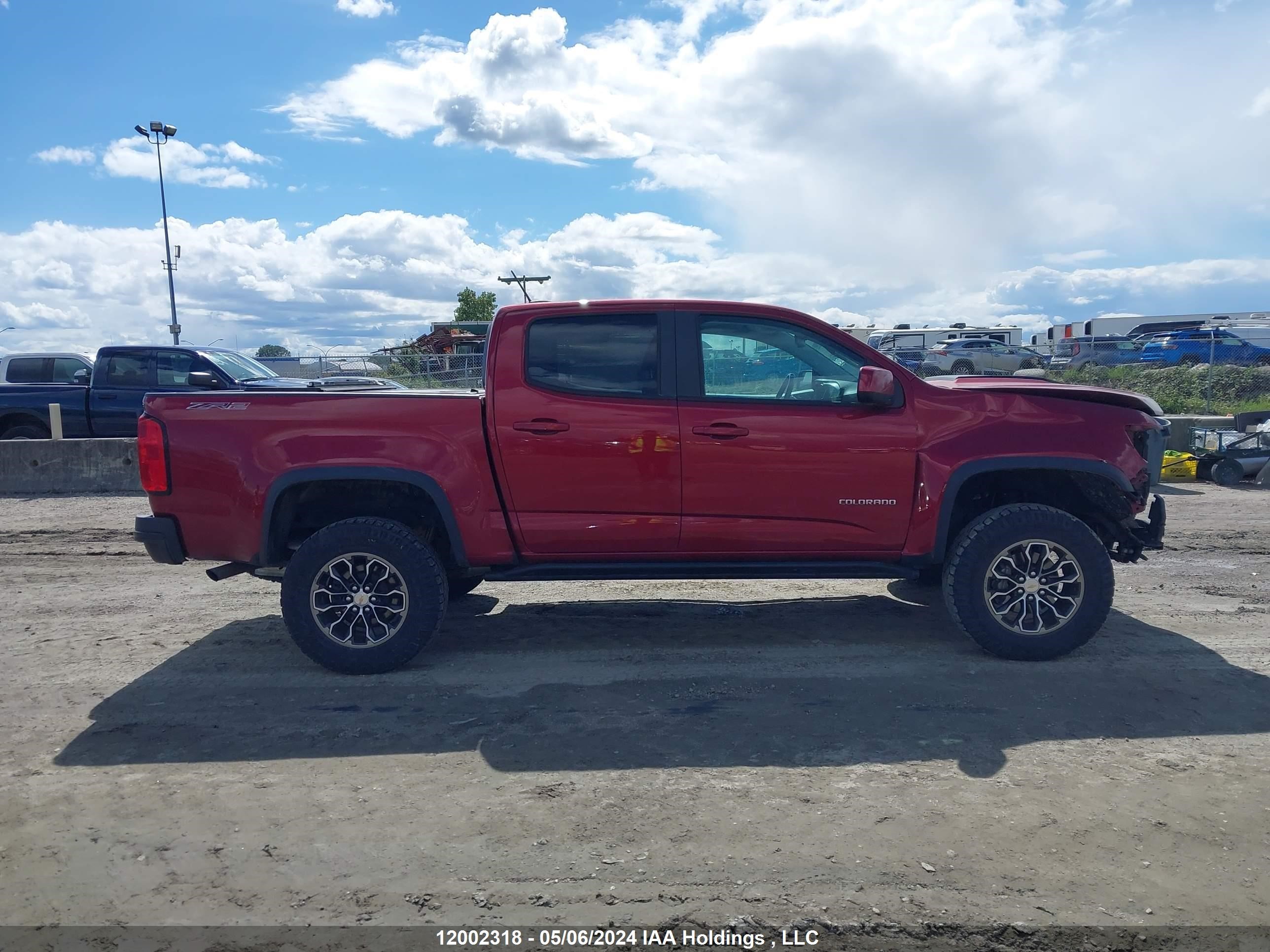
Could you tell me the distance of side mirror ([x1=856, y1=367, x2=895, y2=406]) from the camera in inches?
196

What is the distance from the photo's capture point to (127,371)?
13789 mm

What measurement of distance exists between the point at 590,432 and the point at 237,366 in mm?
10080

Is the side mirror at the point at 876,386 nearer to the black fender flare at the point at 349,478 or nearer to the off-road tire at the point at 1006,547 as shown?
the off-road tire at the point at 1006,547

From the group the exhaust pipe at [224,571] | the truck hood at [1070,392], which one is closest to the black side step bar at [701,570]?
the truck hood at [1070,392]

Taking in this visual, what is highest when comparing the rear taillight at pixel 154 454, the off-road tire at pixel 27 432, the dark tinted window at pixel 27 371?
the dark tinted window at pixel 27 371

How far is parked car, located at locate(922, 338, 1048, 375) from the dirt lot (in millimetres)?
22636

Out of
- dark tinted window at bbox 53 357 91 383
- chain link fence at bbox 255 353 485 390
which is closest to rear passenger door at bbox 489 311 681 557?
dark tinted window at bbox 53 357 91 383

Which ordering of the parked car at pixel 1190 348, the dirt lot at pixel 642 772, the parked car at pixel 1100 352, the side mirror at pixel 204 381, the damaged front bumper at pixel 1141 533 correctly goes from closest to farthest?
the dirt lot at pixel 642 772 → the damaged front bumper at pixel 1141 533 → the side mirror at pixel 204 381 → the parked car at pixel 1190 348 → the parked car at pixel 1100 352

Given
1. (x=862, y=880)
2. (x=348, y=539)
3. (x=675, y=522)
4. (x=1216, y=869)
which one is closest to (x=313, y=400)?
(x=348, y=539)

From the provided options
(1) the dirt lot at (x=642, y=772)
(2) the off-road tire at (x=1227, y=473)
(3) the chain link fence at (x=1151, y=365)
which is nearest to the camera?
(1) the dirt lot at (x=642, y=772)

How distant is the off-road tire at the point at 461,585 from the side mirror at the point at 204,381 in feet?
15.2

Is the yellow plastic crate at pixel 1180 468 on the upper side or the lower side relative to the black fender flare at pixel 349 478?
lower

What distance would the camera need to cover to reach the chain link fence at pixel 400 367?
22.5 metres

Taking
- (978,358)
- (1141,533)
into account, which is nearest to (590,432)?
(1141,533)
